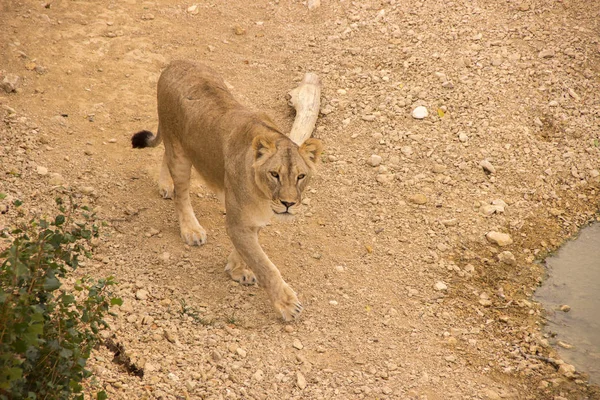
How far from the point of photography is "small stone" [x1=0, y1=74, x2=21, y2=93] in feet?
29.4

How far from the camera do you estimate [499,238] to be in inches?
306

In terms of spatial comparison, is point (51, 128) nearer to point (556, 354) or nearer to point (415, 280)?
point (415, 280)

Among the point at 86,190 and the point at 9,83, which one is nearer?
the point at 86,190

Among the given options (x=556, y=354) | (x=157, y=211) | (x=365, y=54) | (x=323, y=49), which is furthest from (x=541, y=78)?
(x=157, y=211)

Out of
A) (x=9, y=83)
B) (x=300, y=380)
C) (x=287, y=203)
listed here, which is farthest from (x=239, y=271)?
(x=9, y=83)

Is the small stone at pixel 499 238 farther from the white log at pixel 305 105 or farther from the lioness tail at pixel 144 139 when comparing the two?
the lioness tail at pixel 144 139

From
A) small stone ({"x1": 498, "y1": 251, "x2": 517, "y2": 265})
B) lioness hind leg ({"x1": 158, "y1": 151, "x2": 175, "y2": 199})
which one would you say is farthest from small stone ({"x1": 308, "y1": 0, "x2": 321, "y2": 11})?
small stone ({"x1": 498, "y1": 251, "x2": 517, "y2": 265})

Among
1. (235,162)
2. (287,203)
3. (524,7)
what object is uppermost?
(524,7)

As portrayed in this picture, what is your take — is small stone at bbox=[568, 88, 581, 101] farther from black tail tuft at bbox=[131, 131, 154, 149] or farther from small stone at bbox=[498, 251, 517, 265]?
black tail tuft at bbox=[131, 131, 154, 149]

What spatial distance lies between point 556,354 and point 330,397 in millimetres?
2202

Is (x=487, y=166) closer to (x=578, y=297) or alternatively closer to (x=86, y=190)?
(x=578, y=297)

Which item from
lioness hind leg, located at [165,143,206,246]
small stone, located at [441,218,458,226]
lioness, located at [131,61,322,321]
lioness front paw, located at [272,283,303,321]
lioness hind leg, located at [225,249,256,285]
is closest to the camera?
lioness, located at [131,61,322,321]

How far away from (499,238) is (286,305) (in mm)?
2739

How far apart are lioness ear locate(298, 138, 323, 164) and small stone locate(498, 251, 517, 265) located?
2549 millimetres
